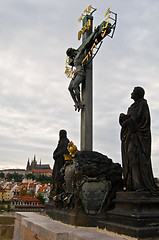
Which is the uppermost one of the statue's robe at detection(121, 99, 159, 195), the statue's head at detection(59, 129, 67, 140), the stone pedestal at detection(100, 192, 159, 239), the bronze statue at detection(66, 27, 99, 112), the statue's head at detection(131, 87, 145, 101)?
the bronze statue at detection(66, 27, 99, 112)

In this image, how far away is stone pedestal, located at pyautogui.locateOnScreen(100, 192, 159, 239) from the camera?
142 inches

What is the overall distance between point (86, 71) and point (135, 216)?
5713 millimetres

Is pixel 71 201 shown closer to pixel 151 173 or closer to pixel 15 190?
pixel 151 173

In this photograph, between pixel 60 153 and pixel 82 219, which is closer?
pixel 82 219

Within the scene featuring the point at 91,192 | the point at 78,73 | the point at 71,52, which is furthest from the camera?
the point at 71,52

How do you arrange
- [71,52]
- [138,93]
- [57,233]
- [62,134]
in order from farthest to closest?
[71,52]
[62,134]
[138,93]
[57,233]

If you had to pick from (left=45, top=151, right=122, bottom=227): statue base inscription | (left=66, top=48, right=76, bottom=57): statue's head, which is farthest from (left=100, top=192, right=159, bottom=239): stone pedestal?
(left=66, top=48, right=76, bottom=57): statue's head

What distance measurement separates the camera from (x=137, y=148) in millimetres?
4625

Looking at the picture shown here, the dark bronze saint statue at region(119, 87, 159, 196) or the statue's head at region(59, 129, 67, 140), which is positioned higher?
the statue's head at region(59, 129, 67, 140)

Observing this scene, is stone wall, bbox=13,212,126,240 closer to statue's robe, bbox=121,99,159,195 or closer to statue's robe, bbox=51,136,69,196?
statue's robe, bbox=121,99,159,195

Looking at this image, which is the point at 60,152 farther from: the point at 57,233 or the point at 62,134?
the point at 57,233

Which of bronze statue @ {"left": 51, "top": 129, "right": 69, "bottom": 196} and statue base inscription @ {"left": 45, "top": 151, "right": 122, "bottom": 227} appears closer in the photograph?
statue base inscription @ {"left": 45, "top": 151, "right": 122, "bottom": 227}

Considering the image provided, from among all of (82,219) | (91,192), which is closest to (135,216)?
(91,192)

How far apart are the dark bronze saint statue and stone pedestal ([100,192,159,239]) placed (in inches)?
8.8
